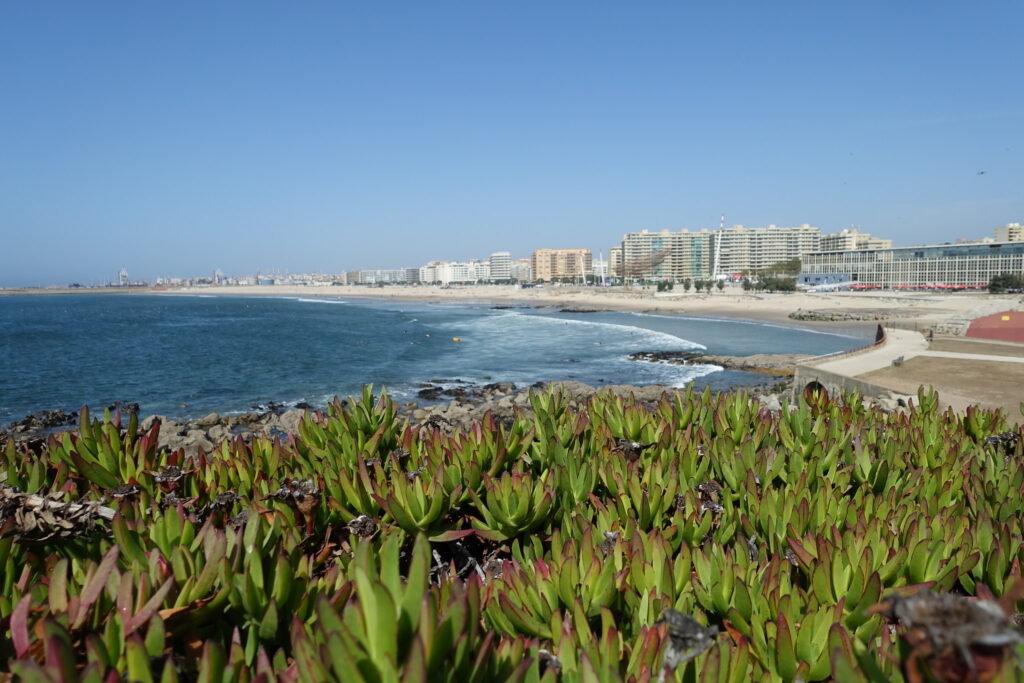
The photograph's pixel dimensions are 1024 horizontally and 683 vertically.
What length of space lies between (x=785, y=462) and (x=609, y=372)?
2425 cm

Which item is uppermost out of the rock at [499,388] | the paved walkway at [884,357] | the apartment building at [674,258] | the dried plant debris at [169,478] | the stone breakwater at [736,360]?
the apartment building at [674,258]

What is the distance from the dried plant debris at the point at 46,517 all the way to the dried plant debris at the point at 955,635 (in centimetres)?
278

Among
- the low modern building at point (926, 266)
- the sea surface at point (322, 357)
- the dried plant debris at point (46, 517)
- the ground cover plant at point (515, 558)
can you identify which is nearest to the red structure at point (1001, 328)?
the sea surface at point (322, 357)

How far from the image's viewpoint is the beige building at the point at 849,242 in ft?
492

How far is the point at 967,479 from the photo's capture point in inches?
133

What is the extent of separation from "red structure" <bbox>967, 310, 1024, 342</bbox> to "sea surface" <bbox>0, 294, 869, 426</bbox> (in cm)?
800

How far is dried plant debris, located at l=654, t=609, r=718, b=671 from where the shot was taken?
140 cm

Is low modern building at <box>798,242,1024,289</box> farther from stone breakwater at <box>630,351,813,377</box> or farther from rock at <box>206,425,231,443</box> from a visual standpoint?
rock at <box>206,425,231,443</box>

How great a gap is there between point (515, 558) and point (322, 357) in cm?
3293

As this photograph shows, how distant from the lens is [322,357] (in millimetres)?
33844

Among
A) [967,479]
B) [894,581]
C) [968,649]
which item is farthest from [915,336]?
[968,649]

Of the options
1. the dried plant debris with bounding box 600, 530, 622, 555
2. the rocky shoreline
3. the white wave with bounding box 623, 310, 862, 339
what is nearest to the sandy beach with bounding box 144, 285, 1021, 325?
the white wave with bounding box 623, 310, 862, 339

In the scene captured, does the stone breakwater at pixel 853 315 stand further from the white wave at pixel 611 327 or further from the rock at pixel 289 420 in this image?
the rock at pixel 289 420

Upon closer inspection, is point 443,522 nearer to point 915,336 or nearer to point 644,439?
point 644,439
